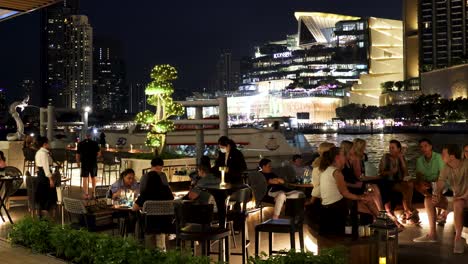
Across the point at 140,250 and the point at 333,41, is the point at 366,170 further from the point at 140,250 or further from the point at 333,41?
the point at 333,41

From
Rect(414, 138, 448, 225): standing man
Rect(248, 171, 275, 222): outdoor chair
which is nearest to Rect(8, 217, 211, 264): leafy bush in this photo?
Rect(248, 171, 275, 222): outdoor chair

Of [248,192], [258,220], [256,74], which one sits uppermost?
[256,74]

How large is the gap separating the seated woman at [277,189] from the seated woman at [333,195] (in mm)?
1597

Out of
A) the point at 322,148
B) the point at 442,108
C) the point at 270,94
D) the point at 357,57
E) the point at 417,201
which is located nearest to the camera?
the point at 322,148

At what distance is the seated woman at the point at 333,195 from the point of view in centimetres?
703

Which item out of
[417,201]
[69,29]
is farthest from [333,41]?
[417,201]

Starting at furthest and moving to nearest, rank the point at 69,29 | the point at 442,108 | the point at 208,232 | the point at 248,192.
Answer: the point at 69,29 < the point at 442,108 < the point at 248,192 < the point at 208,232

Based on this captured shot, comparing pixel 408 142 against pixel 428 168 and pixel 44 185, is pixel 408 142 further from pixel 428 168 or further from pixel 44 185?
pixel 44 185

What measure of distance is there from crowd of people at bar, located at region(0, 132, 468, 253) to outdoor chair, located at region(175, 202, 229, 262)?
77cm

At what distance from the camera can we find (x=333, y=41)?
Answer: 154m

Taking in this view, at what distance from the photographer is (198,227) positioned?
6672 millimetres

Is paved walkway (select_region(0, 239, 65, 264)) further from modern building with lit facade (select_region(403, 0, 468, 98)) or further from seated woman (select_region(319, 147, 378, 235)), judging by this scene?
modern building with lit facade (select_region(403, 0, 468, 98))

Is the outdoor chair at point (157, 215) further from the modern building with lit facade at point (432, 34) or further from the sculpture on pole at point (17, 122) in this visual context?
the modern building with lit facade at point (432, 34)

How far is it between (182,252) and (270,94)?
130m
